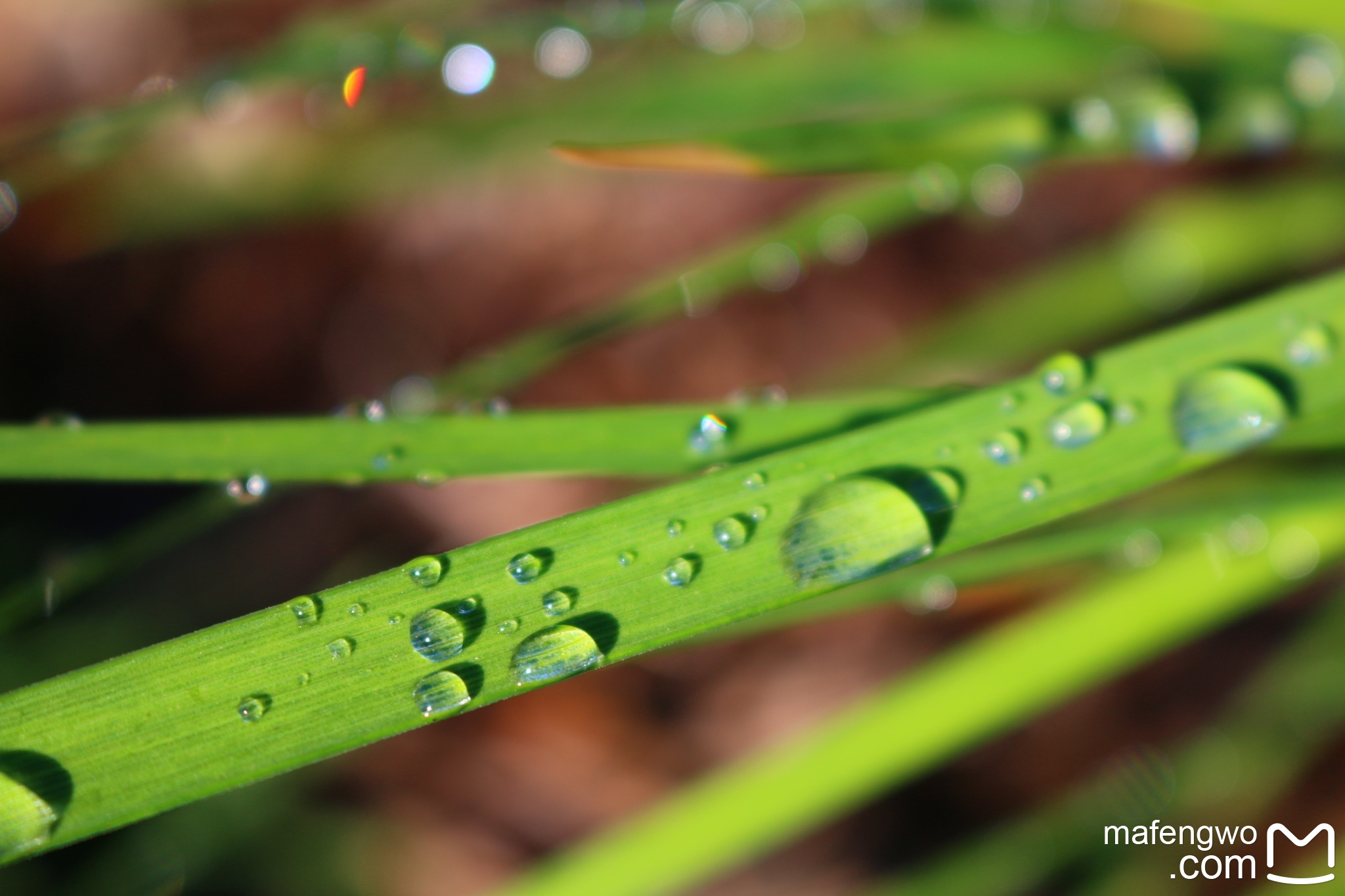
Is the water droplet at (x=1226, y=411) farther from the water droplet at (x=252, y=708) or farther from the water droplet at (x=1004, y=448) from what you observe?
the water droplet at (x=252, y=708)

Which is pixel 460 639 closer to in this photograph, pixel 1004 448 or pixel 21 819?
pixel 21 819

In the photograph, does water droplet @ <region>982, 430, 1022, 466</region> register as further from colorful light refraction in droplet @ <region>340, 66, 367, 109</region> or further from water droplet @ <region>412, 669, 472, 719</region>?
colorful light refraction in droplet @ <region>340, 66, 367, 109</region>

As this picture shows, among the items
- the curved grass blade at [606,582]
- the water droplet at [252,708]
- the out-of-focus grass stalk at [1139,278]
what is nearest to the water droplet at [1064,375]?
the curved grass blade at [606,582]

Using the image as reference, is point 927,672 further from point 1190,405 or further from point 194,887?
point 194,887

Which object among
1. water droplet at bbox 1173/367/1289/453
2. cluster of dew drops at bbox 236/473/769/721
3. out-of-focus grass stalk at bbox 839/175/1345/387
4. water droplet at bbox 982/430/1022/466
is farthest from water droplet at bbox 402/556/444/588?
out-of-focus grass stalk at bbox 839/175/1345/387

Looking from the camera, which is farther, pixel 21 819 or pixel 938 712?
pixel 938 712

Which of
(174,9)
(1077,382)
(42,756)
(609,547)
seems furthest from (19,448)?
(174,9)

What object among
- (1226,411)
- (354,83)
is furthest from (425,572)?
(354,83)
